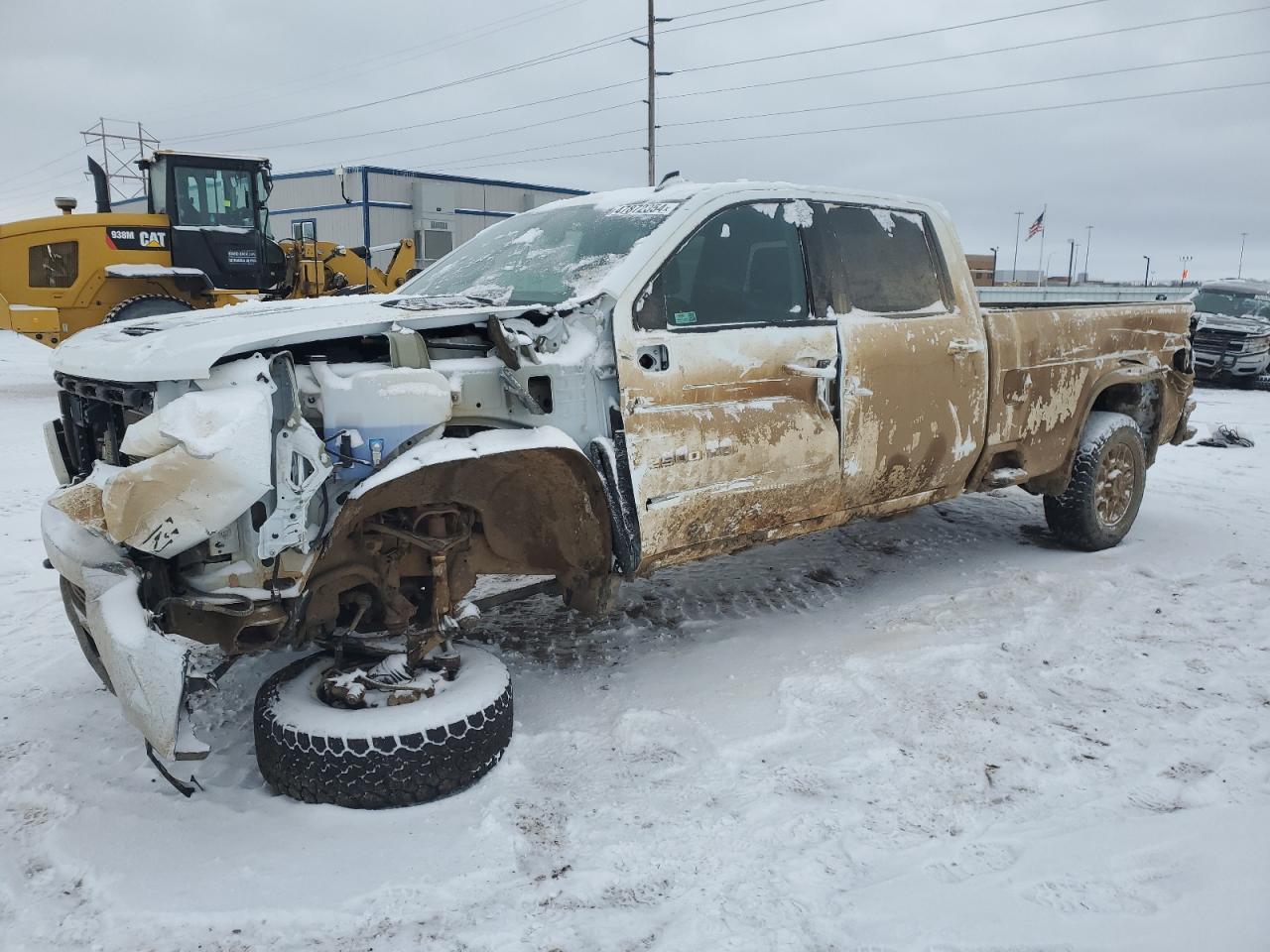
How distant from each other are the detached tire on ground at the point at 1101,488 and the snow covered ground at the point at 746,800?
0.73 m

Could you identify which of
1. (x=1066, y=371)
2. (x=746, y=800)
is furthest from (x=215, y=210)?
(x=746, y=800)

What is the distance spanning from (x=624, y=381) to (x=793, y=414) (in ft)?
2.84

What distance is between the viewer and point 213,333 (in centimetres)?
279

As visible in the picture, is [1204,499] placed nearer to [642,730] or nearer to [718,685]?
[718,685]

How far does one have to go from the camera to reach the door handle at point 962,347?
4500 millimetres

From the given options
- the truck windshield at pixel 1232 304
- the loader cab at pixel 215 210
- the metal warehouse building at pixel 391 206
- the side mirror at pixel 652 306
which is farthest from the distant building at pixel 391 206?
the side mirror at pixel 652 306

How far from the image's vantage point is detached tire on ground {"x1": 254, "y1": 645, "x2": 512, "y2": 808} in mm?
2912

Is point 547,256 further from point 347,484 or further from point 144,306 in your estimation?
point 144,306

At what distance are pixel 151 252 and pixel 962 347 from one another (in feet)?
36.7

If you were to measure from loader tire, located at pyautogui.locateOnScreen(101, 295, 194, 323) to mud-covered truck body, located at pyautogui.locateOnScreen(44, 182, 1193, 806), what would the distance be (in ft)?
27.1

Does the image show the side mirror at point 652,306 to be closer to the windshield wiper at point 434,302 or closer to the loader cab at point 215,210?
the windshield wiper at point 434,302

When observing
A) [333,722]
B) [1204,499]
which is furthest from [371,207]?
[333,722]

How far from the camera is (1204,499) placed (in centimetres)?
696

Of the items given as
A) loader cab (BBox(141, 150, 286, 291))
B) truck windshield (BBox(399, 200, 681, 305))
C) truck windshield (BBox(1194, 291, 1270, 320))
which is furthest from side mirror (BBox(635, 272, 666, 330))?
truck windshield (BBox(1194, 291, 1270, 320))
